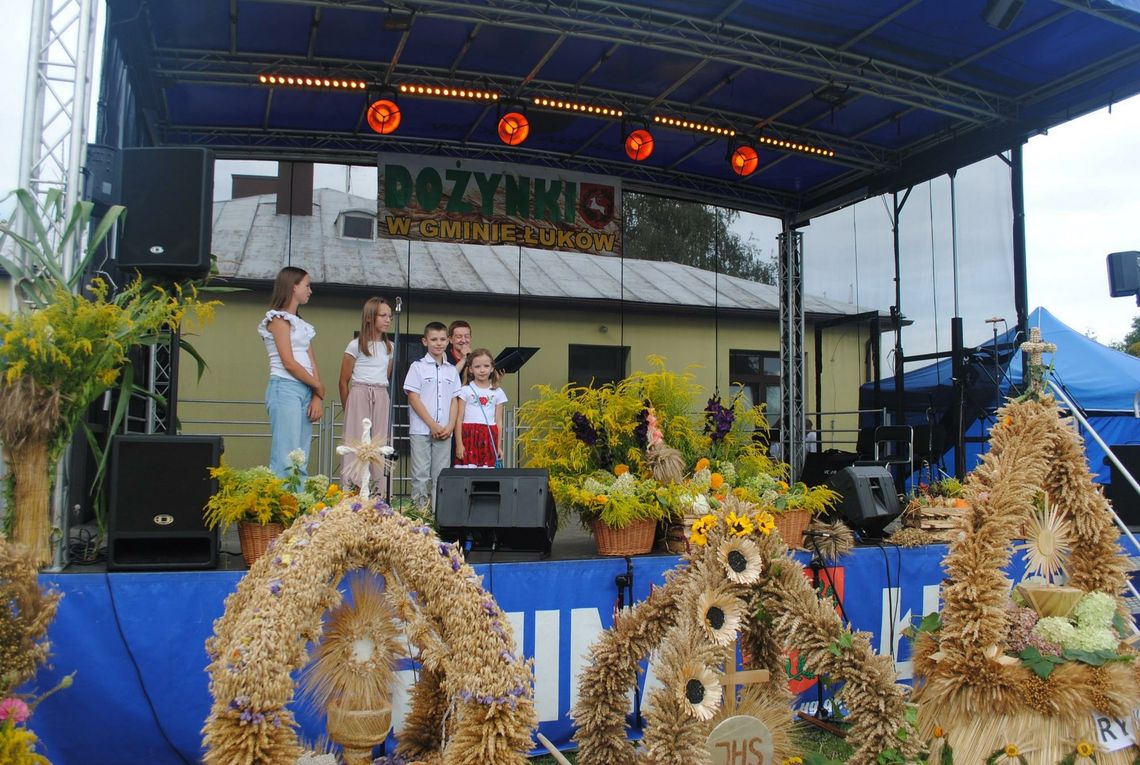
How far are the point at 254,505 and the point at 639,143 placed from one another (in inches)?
198

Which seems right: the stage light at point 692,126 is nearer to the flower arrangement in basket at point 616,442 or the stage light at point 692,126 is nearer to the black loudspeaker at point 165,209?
the flower arrangement in basket at point 616,442

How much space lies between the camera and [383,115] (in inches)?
269

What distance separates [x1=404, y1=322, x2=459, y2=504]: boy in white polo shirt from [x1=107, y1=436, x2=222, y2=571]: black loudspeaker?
2.01 meters

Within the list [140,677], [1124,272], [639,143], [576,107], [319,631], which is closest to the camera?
[319,631]

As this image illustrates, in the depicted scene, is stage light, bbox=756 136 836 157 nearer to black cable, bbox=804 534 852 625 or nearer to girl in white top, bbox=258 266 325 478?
black cable, bbox=804 534 852 625

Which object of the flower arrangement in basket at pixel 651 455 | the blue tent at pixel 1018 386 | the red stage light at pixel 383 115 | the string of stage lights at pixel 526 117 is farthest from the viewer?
the blue tent at pixel 1018 386

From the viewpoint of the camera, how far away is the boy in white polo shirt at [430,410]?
538cm

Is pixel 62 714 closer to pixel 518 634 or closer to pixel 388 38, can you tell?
pixel 518 634

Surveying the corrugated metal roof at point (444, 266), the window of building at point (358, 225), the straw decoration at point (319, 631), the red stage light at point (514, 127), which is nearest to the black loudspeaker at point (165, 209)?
the straw decoration at point (319, 631)

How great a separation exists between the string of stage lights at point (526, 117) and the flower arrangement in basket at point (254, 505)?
404cm

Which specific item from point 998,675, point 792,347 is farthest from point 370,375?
point 792,347

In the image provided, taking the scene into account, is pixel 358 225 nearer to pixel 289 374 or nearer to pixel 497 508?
pixel 289 374

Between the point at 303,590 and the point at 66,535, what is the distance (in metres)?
1.93

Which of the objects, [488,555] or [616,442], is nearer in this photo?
[488,555]
